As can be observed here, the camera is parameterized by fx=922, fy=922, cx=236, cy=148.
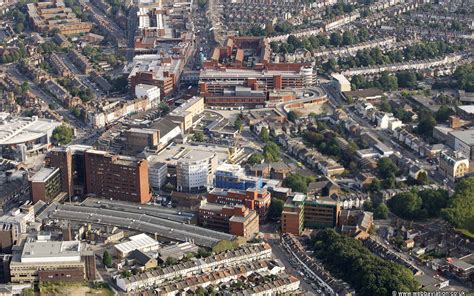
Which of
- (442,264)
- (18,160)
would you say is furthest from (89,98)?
(442,264)

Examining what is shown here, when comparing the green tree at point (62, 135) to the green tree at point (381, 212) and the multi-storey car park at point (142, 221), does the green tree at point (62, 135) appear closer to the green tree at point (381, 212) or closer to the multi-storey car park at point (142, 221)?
the multi-storey car park at point (142, 221)

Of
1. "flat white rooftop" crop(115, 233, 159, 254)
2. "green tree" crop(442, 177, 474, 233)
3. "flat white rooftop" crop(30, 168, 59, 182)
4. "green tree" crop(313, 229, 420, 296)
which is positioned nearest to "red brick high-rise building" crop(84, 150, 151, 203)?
"flat white rooftop" crop(30, 168, 59, 182)

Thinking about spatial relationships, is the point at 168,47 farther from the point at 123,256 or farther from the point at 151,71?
the point at 123,256

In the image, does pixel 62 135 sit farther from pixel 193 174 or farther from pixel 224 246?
pixel 224 246

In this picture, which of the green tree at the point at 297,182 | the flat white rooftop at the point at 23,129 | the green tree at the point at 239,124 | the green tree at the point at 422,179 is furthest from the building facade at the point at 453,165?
the flat white rooftop at the point at 23,129

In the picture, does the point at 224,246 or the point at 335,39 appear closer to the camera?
the point at 224,246

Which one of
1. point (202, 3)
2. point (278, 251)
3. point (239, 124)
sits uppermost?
point (202, 3)

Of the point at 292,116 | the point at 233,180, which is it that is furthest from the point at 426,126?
the point at 233,180
